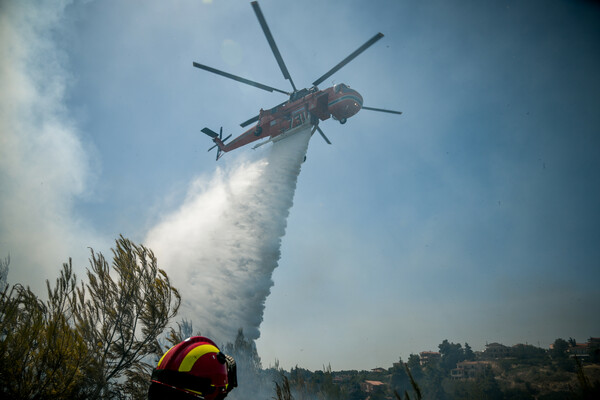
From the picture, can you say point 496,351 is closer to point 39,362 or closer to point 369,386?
point 369,386

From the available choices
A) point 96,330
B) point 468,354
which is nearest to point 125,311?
point 96,330

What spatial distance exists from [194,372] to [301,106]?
65.1 feet

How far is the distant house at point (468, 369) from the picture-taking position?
42.0m

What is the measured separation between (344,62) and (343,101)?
2.45 meters

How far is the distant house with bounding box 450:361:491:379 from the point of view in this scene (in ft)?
138

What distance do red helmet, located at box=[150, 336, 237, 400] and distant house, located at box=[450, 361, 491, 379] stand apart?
51.2 metres

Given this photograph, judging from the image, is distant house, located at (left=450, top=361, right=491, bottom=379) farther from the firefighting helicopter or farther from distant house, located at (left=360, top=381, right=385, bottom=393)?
the firefighting helicopter

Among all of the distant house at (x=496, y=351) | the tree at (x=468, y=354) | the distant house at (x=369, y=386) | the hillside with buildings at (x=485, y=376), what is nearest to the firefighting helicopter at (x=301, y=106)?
the hillside with buildings at (x=485, y=376)

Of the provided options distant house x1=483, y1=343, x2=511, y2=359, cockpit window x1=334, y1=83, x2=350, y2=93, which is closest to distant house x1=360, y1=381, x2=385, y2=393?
distant house x1=483, y1=343, x2=511, y2=359

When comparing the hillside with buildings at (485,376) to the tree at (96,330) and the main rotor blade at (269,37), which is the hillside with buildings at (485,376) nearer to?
the tree at (96,330)

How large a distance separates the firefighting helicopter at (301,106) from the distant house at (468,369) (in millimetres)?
43553

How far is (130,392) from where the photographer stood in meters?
7.83

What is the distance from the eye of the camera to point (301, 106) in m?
20.3

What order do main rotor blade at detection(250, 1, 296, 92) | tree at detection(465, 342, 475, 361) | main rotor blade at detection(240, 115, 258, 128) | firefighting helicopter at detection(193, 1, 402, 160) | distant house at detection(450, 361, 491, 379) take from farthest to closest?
tree at detection(465, 342, 475, 361), distant house at detection(450, 361, 491, 379), main rotor blade at detection(240, 115, 258, 128), firefighting helicopter at detection(193, 1, 402, 160), main rotor blade at detection(250, 1, 296, 92)
